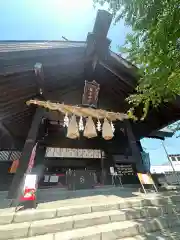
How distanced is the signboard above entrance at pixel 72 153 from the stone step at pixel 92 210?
4.98 meters

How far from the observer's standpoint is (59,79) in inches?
267

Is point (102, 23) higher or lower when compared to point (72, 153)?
higher

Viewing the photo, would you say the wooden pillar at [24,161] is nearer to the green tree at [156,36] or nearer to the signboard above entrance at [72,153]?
the signboard above entrance at [72,153]

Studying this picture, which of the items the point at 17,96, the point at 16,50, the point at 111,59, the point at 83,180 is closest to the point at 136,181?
the point at 83,180

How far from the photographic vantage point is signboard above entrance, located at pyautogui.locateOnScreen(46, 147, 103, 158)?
8.29 meters

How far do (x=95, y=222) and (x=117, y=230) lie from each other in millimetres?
489

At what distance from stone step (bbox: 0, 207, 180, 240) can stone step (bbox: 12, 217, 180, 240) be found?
9cm

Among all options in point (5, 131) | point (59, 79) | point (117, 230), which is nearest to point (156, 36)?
point (117, 230)

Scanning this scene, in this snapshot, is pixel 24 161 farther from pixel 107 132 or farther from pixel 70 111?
pixel 107 132

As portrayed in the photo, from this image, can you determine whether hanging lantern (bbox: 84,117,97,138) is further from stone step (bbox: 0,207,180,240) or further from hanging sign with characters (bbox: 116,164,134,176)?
hanging sign with characters (bbox: 116,164,134,176)

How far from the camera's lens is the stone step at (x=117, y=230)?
2588 mm

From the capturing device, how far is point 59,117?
787 cm

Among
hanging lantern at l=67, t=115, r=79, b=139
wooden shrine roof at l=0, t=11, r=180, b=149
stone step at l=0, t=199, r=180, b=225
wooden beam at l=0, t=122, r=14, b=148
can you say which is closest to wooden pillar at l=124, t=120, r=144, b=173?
stone step at l=0, t=199, r=180, b=225

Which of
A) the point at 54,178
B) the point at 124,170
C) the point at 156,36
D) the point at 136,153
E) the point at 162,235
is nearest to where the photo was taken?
the point at 156,36
